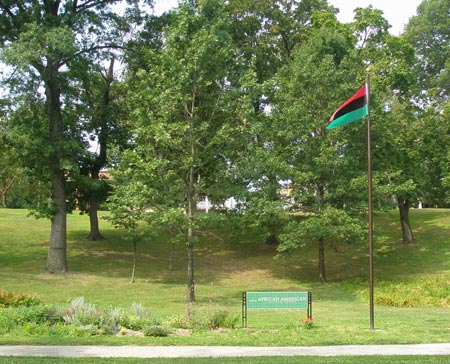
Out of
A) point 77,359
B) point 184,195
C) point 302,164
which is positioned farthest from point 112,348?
point 302,164

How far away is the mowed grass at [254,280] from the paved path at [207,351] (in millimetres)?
441

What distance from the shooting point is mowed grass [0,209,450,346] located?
11805mm

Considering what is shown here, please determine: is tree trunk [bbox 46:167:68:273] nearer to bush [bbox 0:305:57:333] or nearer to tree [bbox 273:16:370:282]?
tree [bbox 273:16:370:282]

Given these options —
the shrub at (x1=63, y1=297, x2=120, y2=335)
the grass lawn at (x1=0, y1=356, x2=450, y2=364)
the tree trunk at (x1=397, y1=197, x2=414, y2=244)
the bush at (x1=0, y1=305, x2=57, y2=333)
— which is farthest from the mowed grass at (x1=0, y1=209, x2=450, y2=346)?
the grass lawn at (x1=0, y1=356, x2=450, y2=364)

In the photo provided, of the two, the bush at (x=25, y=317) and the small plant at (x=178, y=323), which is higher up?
the bush at (x=25, y=317)

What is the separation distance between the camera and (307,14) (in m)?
37.9

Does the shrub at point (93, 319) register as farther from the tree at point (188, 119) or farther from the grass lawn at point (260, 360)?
the tree at point (188, 119)

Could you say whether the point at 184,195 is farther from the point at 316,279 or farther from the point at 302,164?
the point at 316,279

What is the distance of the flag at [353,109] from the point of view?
13914mm

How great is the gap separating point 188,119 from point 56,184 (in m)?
10.2

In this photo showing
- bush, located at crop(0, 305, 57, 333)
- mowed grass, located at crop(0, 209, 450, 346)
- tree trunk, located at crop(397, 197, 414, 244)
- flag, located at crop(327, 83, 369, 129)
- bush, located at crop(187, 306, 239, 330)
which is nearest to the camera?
bush, located at crop(0, 305, 57, 333)

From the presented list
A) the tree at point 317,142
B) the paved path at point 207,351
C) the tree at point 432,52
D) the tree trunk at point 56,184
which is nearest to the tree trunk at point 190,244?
the tree at point 317,142

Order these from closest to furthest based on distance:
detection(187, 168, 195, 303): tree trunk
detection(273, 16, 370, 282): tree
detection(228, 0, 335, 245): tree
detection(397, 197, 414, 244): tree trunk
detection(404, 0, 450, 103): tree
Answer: detection(187, 168, 195, 303): tree trunk, detection(273, 16, 370, 282): tree, detection(228, 0, 335, 245): tree, detection(397, 197, 414, 244): tree trunk, detection(404, 0, 450, 103): tree

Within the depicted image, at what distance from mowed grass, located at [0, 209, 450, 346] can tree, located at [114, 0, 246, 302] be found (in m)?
4.15
